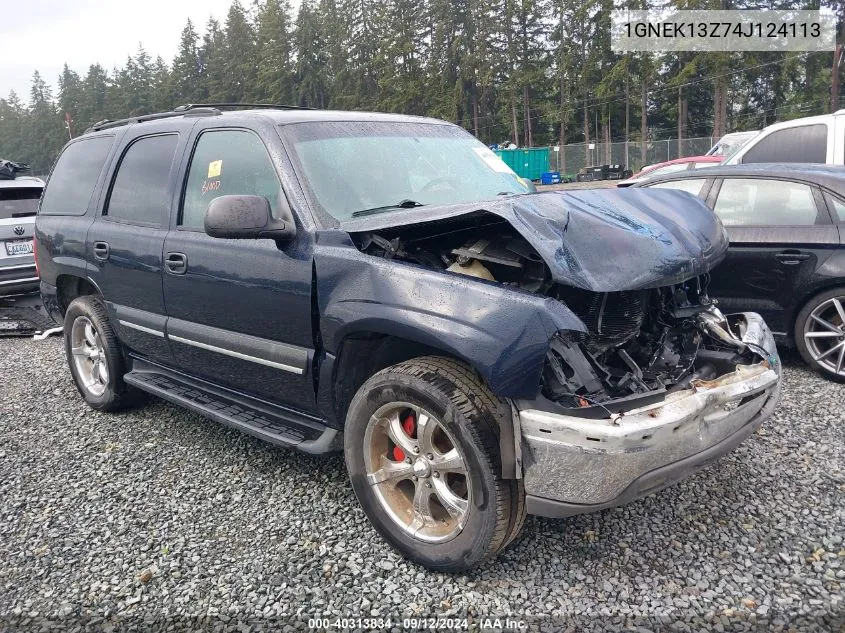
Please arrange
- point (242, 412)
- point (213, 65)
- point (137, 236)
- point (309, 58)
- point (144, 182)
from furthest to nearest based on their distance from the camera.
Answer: point (213, 65) → point (309, 58) → point (144, 182) → point (137, 236) → point (242, 412)

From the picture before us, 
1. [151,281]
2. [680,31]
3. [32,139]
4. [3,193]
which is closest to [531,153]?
[680,31]

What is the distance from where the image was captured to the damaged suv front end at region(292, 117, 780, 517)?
237 centimetres

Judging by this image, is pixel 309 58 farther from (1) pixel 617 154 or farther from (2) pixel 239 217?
(2) pixel 239 217

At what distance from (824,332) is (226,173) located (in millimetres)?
4347

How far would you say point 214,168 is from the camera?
12.0 ft

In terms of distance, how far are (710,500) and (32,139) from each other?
12485 cm

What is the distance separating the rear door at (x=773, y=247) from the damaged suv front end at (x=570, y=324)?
6.67 ft

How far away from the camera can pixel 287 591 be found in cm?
268

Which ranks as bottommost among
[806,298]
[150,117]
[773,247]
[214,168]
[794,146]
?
[806,298]

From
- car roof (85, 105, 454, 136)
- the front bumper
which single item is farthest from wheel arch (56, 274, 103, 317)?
the front bumper

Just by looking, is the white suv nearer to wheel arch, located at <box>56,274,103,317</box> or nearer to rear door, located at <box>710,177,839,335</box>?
→ rear door, located at <box>710,177,839,335</box>

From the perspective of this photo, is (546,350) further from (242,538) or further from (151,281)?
(151,281)

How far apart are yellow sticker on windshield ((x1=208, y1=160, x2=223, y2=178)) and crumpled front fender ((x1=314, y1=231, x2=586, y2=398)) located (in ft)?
3.29

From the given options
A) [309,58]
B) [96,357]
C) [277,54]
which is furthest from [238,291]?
[277,54]
